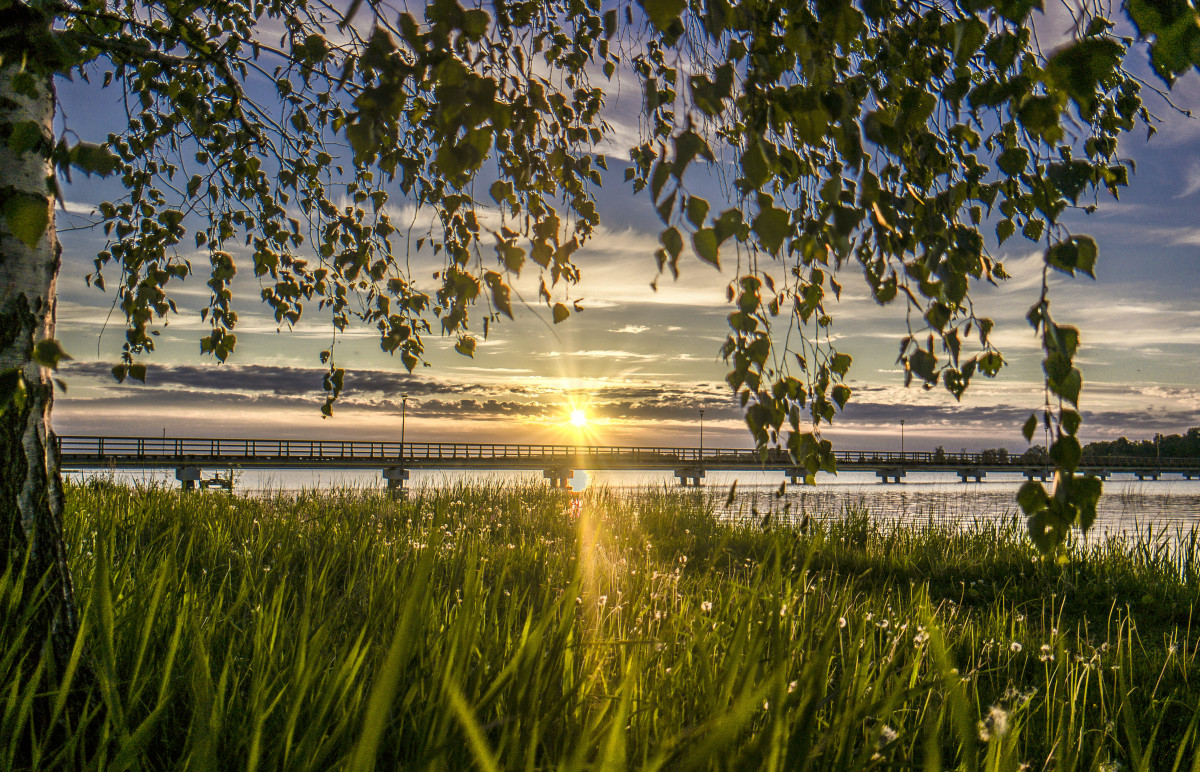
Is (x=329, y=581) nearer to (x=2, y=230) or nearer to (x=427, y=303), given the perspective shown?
(x=427, y=303)

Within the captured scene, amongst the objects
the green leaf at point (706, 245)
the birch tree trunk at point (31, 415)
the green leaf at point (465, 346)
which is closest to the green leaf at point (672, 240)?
the green leaf at point (706, 245)

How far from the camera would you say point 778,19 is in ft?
5.51

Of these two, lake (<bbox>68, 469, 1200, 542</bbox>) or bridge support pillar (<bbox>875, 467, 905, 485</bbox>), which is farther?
bridge support pillar (<bbox>875, 467, 905, 485</bbox>)

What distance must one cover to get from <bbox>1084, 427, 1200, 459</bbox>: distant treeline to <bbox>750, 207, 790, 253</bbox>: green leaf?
119635 millimetres

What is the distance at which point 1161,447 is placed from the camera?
103 metres

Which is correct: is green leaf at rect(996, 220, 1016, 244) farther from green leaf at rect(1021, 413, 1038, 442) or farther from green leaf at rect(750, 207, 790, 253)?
green leaf at rect(750, 207, 790, 253)

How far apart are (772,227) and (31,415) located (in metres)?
2.26

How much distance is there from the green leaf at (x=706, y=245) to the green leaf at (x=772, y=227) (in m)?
0.08

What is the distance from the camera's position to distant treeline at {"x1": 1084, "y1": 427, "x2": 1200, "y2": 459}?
98.5m

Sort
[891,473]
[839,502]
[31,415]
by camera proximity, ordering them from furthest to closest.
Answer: [891,473] < [839,502] < [31,415]

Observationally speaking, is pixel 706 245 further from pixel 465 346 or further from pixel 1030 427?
pixel 465 346

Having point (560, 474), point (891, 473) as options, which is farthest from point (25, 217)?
point (891, 473)

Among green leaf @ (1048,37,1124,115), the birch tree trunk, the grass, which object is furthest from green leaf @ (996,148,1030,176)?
the birch tree trunk

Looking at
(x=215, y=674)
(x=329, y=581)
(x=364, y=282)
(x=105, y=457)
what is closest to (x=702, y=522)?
(x=329, y=581)
